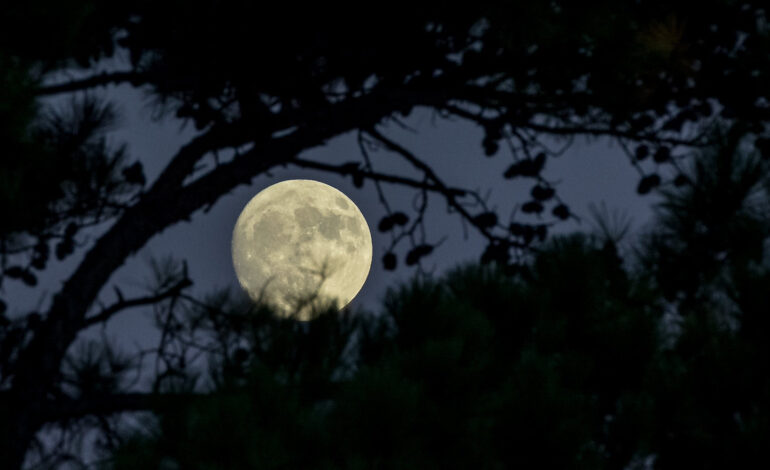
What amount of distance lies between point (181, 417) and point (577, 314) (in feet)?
3.64

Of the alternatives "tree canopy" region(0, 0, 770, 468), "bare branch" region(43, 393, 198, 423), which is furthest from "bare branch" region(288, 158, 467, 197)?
"bare branch" region(43, 393, 198, 423)

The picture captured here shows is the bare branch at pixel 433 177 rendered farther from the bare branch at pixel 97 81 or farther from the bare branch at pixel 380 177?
the bare branch at pixel 97 81

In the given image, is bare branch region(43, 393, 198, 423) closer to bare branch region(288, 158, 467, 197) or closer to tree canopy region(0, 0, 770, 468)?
tree canopy region(0, 0, 770, 468)

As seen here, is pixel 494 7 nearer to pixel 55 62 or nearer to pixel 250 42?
pixel 250 42

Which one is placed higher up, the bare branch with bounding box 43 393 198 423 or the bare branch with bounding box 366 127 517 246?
the bare branch with bounding box 366 127 517 246

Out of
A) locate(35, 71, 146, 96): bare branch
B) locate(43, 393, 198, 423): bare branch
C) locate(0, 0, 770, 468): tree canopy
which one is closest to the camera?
locate(0, 0, 770, 468): tree canopy

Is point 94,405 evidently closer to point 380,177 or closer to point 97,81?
point 97,81

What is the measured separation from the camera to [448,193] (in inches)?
180

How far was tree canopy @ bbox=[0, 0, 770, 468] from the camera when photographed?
1.97 metres

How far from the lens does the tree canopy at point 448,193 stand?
197 cm

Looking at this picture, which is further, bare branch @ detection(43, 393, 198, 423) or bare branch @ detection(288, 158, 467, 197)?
bare branch @ detection(288, 158, 467, 197)

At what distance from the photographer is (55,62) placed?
7.23 ft

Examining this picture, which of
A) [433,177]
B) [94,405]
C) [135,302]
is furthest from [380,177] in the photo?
[94,405]

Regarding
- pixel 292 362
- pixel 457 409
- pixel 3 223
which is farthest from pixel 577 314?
pixel 3 223
